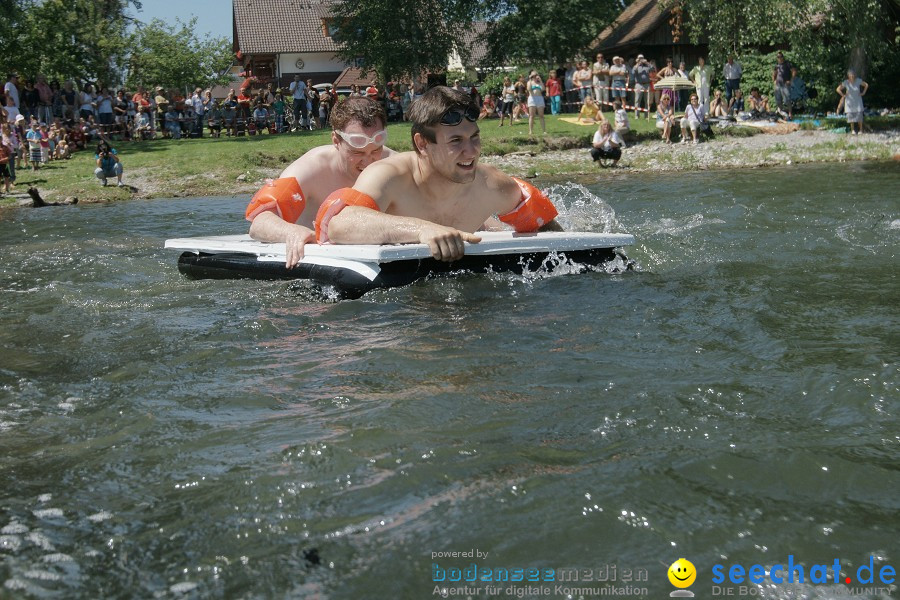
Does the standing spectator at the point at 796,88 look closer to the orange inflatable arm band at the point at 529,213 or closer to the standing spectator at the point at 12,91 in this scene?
the standing spectator at the point at 12,91

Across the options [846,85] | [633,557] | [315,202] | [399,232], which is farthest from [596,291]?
[846,85]

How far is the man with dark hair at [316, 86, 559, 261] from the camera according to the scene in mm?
5875

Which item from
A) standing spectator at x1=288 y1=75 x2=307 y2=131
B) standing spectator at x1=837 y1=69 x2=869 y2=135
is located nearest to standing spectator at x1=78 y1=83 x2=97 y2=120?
standing spectator at x1=288 y1=75 x2=307 y2=131

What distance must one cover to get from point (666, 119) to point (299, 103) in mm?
10883

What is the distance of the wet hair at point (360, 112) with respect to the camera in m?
6.73

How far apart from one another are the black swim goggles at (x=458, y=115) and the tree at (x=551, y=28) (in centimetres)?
3532

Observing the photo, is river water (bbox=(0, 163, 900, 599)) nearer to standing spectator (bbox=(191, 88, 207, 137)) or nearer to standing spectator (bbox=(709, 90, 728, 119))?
standing spectator (bbox=(709, 90, 728, 119))

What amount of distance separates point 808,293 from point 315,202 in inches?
139

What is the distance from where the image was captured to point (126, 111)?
86.8ft

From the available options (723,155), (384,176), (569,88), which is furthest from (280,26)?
(384,176)

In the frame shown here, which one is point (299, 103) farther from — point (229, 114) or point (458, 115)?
point (458, 115)

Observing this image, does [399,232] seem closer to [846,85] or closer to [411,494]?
[411,494]

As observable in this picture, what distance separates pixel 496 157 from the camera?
21453 mm

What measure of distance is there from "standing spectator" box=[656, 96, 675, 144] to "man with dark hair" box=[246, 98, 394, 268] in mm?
16395
